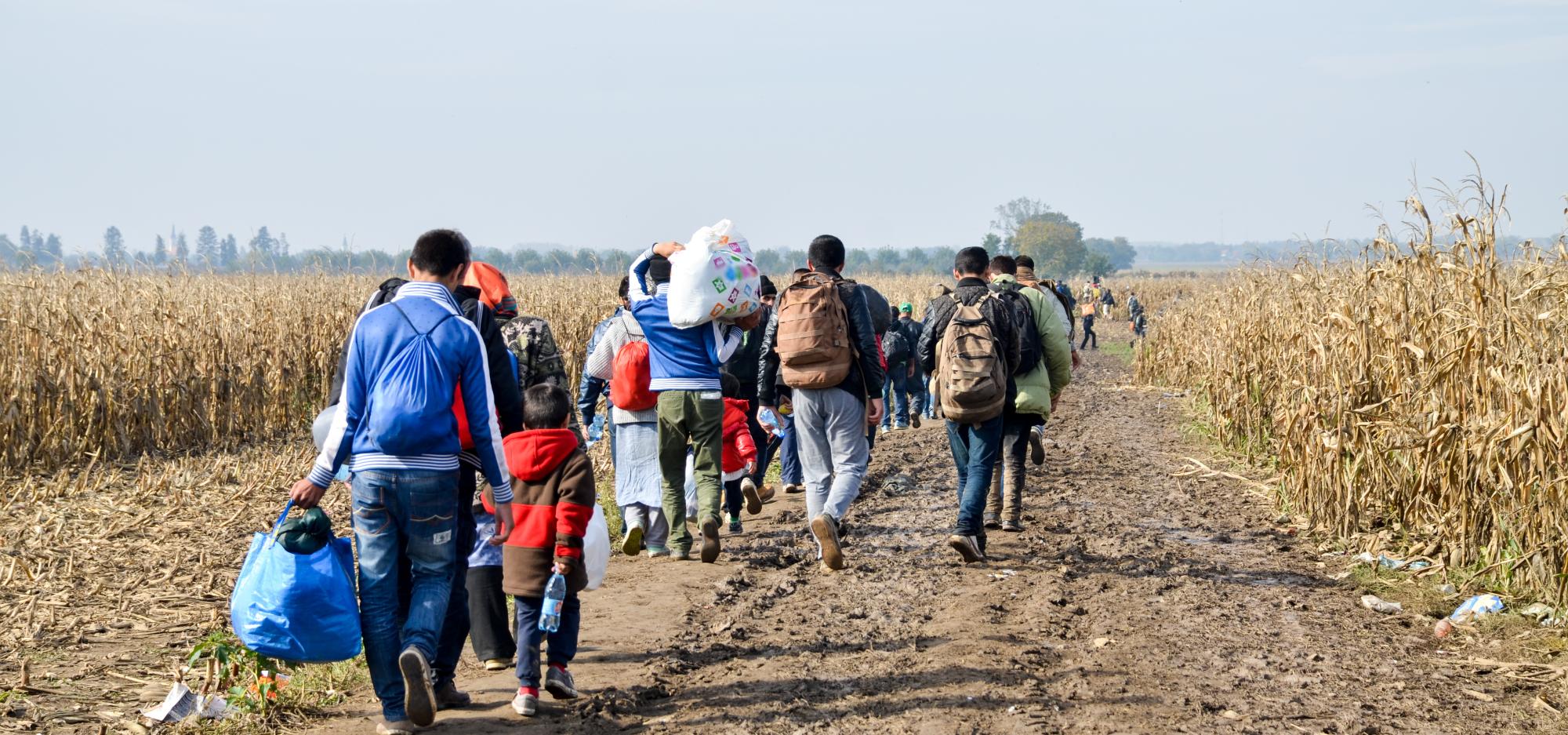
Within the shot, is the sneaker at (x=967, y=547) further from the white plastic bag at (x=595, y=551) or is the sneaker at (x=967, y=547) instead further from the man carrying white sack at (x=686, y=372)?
the white plastic bag at (x=595, y=551)

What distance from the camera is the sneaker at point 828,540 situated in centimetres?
695

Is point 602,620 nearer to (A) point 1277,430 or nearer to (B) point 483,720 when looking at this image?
(B) point 483,720

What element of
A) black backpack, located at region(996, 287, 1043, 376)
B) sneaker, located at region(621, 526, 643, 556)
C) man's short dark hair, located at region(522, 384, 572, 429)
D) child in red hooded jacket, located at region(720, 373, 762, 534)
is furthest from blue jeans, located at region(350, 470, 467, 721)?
black backpack, located at region(996, 287, 1043, 376)

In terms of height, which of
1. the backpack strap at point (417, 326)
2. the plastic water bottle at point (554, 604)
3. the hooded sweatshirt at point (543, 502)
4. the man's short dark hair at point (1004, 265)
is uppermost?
the man's short dark hair at point (1004, 265)

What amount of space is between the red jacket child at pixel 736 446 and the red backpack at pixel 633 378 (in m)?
1.02

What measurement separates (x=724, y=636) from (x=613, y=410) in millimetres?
2109

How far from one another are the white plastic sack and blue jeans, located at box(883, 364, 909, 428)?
7.68m

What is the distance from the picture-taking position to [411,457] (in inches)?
174

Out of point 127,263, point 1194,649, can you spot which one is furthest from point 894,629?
point 127,263

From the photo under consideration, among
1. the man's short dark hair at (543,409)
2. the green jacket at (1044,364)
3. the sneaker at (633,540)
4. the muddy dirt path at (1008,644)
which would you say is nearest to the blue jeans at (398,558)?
the muddy dirt path at (1008,644)

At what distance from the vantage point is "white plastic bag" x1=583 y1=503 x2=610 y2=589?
519 cm

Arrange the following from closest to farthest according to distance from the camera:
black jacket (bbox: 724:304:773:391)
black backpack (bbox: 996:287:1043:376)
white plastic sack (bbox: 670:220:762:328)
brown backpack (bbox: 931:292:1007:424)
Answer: white plastic sack (bbox: 670:220:762:328)
brown backpack (bbox: 931:292:1007:424)
black backpack (bbox: 996:287:1043:376)
black jacket (bbox: 724:304:773:391)

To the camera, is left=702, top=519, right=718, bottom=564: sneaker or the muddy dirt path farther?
left=702, top=519, right=718, bottom=564: sneaker

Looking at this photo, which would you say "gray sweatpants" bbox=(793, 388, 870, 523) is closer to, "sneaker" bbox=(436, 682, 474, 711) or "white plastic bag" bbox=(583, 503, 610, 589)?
"white plastic bag" bbox=(583, 503, 610, 589)
